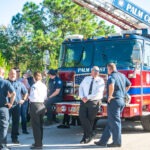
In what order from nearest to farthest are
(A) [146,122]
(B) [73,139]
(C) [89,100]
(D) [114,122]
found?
1. (D) [114,122]
2. (C) [89,100]
3. (B) [73,139]
4. (A) [146,122]

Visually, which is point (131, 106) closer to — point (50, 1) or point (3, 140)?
point (3, 140)

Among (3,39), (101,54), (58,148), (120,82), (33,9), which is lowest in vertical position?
(58,148)

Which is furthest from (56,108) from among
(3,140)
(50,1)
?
(50,1)

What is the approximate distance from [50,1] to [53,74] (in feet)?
77.3

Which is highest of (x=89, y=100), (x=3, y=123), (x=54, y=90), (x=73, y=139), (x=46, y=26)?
(x=46, y=26)

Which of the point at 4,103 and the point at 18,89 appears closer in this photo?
the point at 4,103

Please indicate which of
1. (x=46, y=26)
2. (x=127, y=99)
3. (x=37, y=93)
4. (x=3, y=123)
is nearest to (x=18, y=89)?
(x=37, y=93)

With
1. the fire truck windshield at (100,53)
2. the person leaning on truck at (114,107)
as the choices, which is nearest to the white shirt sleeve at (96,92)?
the person leaning on truck at (114,107)

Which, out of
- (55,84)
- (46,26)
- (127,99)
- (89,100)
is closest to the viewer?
(89,100)

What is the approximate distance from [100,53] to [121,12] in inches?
218

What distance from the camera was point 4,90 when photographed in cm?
764

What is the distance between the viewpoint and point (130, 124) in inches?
485

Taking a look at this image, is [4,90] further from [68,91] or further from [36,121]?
[68,91]

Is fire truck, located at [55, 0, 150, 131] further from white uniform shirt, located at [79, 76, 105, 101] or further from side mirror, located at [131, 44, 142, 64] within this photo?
white uniform shirt, located at [79, 76, 105, 101]
